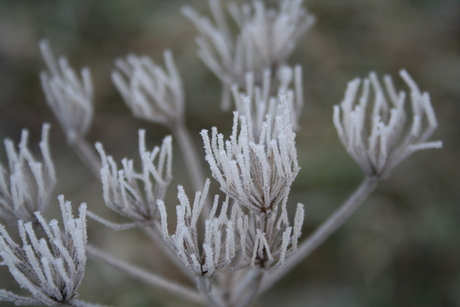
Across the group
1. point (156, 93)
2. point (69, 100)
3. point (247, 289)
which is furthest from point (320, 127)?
point (69, 100)

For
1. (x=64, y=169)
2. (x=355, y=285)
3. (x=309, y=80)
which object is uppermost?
(x=64, y=169)

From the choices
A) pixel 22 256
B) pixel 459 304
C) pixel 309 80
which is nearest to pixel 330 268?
pixel 459 304

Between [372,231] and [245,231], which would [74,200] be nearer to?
[372,231]

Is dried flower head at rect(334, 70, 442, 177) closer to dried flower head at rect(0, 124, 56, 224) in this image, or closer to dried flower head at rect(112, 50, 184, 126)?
dried flower head at rect(112, 50, 184, 126)

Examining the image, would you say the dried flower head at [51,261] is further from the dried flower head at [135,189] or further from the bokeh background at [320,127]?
the bokeh background at [320,127]

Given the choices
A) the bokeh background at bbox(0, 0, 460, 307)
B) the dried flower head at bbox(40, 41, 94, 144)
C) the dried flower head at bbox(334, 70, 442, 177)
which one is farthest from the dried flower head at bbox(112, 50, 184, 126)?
the bokeh background at bbox(0, 0, 460, 307)

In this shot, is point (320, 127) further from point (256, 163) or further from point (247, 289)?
point (256, 163)
